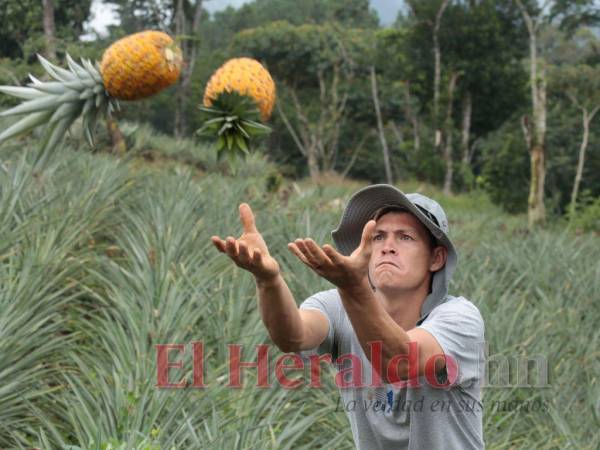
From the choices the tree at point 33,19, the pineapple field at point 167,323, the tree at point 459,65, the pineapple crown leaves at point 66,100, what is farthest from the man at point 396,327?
the tree at point 459,65

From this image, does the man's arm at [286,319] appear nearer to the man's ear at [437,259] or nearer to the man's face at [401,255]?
the man's face at [401,255]

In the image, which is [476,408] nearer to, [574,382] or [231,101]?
[231,101]

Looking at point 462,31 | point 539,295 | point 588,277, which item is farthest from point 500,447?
point 462,31

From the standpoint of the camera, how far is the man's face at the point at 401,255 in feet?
8.05

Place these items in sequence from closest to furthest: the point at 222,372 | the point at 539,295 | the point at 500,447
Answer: the point at 500,447 → the point at 222,372 → the point at 539,295

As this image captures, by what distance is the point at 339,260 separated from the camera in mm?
1815

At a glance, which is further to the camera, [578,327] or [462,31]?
[462,31]

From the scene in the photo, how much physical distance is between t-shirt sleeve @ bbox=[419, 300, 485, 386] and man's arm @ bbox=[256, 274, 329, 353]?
0.36m

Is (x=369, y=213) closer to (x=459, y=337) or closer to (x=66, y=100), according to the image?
(x=459, y=337)

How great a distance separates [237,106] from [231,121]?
26mm

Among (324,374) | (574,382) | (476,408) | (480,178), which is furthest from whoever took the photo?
(480,178)

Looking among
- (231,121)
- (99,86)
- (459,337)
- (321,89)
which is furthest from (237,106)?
(321,89)

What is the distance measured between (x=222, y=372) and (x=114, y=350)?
66 centimetres

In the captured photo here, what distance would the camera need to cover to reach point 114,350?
14.8 ft
